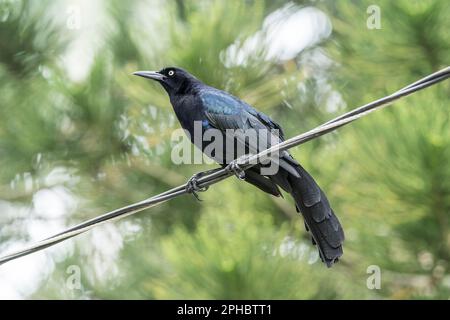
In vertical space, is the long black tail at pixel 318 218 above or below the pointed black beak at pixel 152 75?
below

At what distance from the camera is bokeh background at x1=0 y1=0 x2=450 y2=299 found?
4441 millimetres

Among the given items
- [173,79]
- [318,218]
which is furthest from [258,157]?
[173,79]

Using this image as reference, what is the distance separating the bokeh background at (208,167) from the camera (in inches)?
175

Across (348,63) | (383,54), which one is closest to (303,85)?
(348,63)

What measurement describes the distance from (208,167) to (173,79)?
3.22 ft

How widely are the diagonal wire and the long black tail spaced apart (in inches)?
14.7

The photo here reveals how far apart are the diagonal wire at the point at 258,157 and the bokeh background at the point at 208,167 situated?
2.87ft

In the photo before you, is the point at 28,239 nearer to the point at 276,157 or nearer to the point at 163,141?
the point at 163,141

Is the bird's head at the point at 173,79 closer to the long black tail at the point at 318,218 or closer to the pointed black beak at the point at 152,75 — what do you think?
the pointed black beak at the point at 152,75

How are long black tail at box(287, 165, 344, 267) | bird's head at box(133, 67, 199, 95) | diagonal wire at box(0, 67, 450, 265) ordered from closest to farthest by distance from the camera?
diagonal wire at box(0, 67, 450, 265), long black tail at box(287, 165, 344, 267), bird's head at box(133, 67, 199, 95)

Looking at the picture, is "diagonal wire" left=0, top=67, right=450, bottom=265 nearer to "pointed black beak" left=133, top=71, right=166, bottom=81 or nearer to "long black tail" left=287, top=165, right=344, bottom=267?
"long black tail" left=287, top=165, right=344, bottom=267

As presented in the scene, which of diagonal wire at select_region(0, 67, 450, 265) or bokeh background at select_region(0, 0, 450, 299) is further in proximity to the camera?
bokeh background at select_region(0, 0, 450, 299)

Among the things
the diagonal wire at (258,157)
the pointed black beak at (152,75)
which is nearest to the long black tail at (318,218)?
the diagonal wire at (258,157)

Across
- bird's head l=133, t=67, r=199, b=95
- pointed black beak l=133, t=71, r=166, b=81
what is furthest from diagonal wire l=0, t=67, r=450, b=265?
pointed black beak l=133, t=71, r=166, b=81
